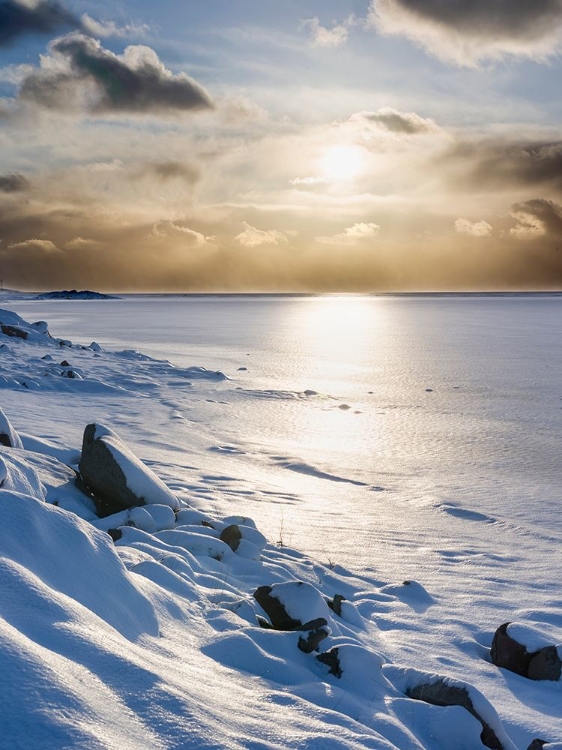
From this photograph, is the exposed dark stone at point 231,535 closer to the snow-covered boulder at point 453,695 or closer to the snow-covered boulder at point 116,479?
the snow-covered boulder at point 116,479

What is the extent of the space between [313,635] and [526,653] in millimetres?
1701

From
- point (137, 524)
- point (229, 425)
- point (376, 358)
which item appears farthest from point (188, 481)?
point (376, 358)

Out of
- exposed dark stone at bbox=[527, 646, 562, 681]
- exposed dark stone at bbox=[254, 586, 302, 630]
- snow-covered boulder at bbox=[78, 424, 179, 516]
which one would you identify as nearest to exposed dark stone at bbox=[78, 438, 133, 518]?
snow-covered boulder at bbox=[78, 424, 179, 516]

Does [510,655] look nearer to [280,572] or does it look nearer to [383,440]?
[280,572]

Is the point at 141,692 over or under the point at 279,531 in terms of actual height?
over

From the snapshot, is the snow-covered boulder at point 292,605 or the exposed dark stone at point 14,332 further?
the exposed dark stone at point 14,332

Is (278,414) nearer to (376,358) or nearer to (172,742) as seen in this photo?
(172,742)

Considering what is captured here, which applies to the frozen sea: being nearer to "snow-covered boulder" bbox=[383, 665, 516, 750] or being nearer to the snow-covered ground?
the snow-covered ground

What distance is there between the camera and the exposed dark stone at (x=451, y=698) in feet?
10.7

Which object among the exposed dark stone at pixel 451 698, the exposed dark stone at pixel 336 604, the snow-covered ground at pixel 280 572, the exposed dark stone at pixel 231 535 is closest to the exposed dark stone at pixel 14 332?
the snow-covered ground at pixel 280 572

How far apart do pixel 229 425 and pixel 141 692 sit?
10.3m

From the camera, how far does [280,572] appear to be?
545 centimetres

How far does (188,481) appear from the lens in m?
8.26

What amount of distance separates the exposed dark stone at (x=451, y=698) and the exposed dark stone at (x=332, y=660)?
488 millimetres
